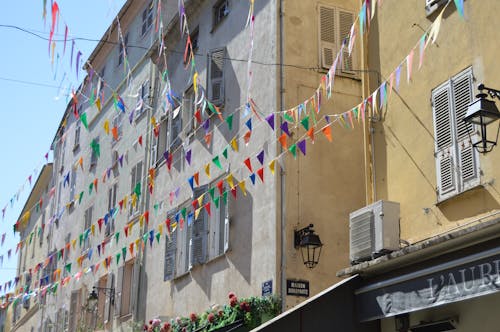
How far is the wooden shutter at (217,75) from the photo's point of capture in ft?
51.8

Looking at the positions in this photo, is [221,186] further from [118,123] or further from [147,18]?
[147,18]

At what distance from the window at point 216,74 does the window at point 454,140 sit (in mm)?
6720

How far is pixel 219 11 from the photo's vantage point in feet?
56.3

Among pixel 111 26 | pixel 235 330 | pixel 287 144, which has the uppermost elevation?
pixel 111 26

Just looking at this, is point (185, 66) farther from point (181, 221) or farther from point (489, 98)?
point (489, 98)

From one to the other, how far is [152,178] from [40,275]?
14396 millimetres

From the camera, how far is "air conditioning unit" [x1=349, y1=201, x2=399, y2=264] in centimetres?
980

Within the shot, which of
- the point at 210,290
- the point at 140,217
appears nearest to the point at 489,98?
the point at 210,290

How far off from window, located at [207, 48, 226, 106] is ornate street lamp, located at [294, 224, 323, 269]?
13.7 feet

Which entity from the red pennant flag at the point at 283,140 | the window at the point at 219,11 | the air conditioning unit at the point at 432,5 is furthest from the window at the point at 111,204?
the air conditioning unit at the point at 432,5

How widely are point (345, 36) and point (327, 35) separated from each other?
0.32 meters

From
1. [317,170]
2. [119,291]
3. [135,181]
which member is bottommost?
[119,291]

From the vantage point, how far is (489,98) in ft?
29.0

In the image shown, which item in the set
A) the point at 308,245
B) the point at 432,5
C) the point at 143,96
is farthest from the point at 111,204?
the point at 432,5
